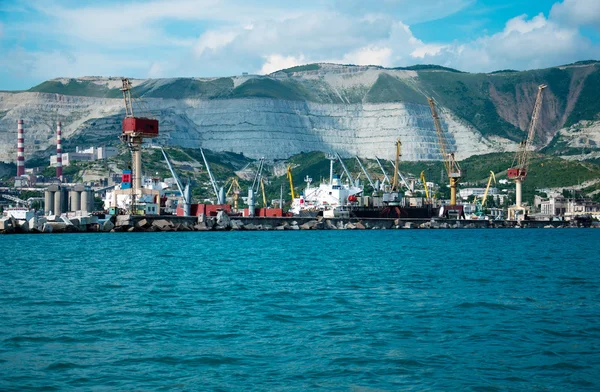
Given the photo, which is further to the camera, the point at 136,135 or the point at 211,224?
the point at 136,135

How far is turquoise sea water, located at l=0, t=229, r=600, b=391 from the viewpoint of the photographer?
650 inches

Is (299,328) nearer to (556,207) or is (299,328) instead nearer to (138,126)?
(138,126)

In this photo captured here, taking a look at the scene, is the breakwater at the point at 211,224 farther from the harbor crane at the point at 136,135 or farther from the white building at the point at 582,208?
the white building at the point at 582,208

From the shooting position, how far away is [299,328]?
72.3 ft

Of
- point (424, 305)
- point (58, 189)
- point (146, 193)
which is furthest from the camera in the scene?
point (58, 189)

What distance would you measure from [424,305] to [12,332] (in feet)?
43.6

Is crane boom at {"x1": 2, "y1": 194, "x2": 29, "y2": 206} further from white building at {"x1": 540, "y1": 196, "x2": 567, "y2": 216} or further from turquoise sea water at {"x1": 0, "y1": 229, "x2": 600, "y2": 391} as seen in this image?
turquoise sea water at {"x1": 0, "y1": 229, "x2": 600, "y2": 391}

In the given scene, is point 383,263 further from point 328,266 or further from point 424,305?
point 424,305

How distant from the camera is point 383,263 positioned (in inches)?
1753

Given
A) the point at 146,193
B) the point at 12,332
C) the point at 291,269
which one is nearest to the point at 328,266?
the point at 291,269

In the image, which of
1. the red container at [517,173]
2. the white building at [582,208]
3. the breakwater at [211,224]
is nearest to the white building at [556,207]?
the white building at [582,208]

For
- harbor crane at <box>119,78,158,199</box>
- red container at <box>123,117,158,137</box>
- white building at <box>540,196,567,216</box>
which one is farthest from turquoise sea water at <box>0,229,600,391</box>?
white building at <box>540,196,567,216</box>

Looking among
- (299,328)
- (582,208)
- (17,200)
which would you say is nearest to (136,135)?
(17,200)

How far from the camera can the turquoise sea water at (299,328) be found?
54.2 ft
